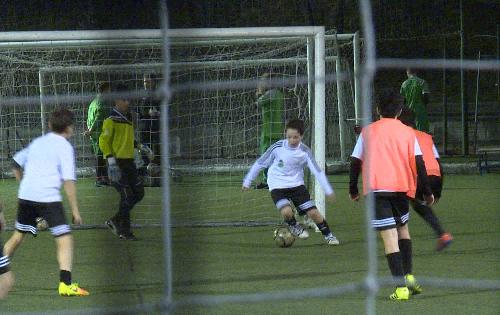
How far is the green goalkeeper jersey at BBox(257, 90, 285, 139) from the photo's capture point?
9781mm

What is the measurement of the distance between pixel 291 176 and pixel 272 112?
2.55 meters

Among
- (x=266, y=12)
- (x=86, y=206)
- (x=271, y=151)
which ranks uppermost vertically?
(x=266, y=12)

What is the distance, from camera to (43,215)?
18.4ft

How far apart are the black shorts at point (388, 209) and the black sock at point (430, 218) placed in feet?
2.17

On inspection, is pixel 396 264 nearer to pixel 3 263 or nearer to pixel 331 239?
pixel 3 263

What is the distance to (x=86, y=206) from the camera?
35.2 ft

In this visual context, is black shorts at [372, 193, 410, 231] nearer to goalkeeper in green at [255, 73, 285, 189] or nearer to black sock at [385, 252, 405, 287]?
black sock at [385, 252, 405, 287]

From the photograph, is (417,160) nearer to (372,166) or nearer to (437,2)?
(372,166)

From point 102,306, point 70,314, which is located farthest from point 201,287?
point 70,314

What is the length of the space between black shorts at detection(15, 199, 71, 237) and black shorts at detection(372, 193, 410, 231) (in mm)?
1615

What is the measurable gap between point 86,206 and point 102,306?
549 centimetres

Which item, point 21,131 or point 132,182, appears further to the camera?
point 21,131

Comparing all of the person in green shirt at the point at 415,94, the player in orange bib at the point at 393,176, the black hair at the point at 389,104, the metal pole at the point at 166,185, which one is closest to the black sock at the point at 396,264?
the player in orange bib at the point at 393,176

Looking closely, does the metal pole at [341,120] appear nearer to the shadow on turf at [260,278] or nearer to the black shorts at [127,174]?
the black shorts at [127,174]
